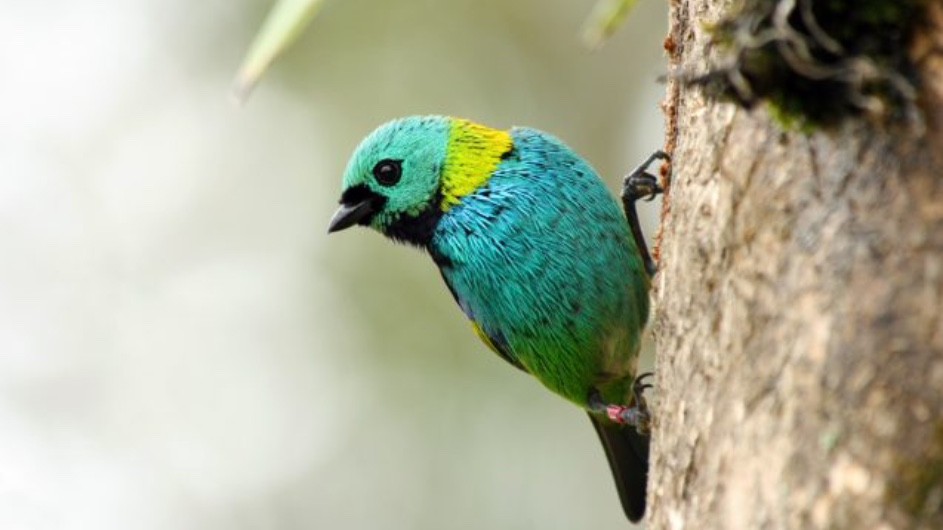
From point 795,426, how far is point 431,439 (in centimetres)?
731

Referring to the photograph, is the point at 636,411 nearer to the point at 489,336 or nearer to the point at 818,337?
the point at 489,336

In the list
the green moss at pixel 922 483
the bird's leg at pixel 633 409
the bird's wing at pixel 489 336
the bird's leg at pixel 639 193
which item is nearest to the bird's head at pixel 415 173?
the bird's wing at pixel 489 336

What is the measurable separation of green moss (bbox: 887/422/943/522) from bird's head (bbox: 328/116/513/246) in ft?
8.43

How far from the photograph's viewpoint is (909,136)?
6.76ft

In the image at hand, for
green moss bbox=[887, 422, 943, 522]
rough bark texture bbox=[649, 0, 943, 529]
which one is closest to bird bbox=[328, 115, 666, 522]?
rough bark texture bbox=[649, 0, 943, 529]

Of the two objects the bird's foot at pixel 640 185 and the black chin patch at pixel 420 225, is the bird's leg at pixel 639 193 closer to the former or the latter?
the bird's foot at pixel 640 185

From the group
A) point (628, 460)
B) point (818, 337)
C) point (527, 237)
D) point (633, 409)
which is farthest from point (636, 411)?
point (818, 337)

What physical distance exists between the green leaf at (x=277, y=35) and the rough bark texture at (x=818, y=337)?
89 centimetres

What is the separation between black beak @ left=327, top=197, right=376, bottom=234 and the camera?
4.68 m

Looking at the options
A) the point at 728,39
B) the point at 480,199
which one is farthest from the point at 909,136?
the point at 480,199

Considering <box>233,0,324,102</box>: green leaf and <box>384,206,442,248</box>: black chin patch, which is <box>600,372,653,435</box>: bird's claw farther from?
<box>233,0,324,102</box>: green leaf

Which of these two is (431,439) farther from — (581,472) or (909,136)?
(909,136)

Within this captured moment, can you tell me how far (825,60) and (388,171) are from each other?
2.67m

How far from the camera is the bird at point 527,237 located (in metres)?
4.23
